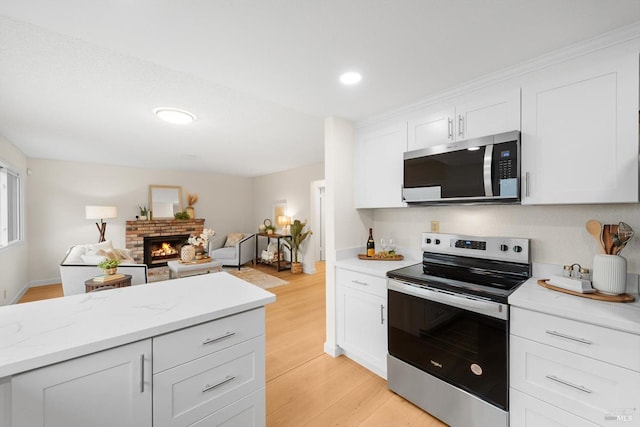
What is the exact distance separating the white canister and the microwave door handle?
0.65 m

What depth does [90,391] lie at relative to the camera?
911mm

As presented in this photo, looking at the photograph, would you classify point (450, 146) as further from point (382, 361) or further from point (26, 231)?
point (26, 231)

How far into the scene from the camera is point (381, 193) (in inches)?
95.8

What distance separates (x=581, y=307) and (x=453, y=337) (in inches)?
25.7

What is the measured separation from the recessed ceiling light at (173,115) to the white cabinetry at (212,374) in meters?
2.31

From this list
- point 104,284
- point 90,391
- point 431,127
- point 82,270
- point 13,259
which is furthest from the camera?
point 13,259

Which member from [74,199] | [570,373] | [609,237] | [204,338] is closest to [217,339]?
[204,338]

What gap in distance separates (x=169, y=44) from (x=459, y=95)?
1970 millimetres

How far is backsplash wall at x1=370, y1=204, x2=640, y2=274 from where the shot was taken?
5.13 ft

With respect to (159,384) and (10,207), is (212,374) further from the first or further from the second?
(10,207)

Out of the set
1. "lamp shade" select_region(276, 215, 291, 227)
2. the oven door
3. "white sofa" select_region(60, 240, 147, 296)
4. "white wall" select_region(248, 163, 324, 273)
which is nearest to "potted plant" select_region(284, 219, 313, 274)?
"white wall" select_region(248, 163, 324, 273)

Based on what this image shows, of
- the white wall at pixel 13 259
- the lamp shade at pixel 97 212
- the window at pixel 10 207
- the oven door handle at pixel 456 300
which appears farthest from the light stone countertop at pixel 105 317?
the lamp shade at pixel 97 212

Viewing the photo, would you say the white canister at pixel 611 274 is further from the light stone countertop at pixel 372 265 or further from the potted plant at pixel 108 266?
the potted plant at pixel 108 266

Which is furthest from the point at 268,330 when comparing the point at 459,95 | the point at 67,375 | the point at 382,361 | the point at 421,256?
the point at 459,95
